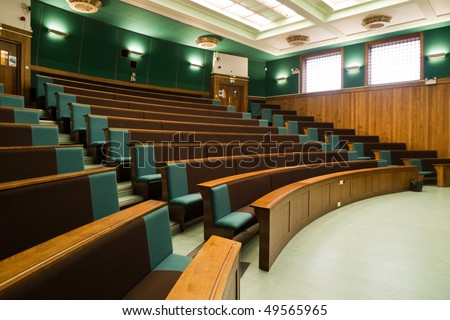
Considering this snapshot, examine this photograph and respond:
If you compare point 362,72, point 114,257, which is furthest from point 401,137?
point 114,257

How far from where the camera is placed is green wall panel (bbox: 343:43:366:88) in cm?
314

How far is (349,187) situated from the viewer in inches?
68.6

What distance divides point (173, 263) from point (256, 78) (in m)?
3.65

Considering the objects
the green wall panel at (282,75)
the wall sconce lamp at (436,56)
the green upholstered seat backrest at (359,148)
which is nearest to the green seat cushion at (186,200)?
the green upholstered seat backrest at (359,148)

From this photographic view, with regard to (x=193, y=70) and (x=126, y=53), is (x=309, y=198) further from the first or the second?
(x=193, y=70)

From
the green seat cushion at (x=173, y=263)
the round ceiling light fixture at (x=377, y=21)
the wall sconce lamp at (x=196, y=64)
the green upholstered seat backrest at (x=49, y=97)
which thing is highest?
the round ceiling light fixture at (x=377, y=21)

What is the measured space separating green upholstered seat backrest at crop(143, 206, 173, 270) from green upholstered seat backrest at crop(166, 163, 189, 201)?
42 cm

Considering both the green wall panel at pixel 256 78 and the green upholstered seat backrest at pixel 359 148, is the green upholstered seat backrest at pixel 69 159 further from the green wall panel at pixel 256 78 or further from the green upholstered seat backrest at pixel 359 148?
the green wall panel at pixel 256 78

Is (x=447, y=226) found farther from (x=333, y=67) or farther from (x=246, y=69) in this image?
(x=246, y=69)

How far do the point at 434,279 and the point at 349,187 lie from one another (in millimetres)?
958

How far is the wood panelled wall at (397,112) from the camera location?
2682 mm

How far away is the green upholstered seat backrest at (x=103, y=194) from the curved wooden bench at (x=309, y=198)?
419mm

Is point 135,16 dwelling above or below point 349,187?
above

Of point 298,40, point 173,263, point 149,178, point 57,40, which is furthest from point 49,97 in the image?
point 298,40
